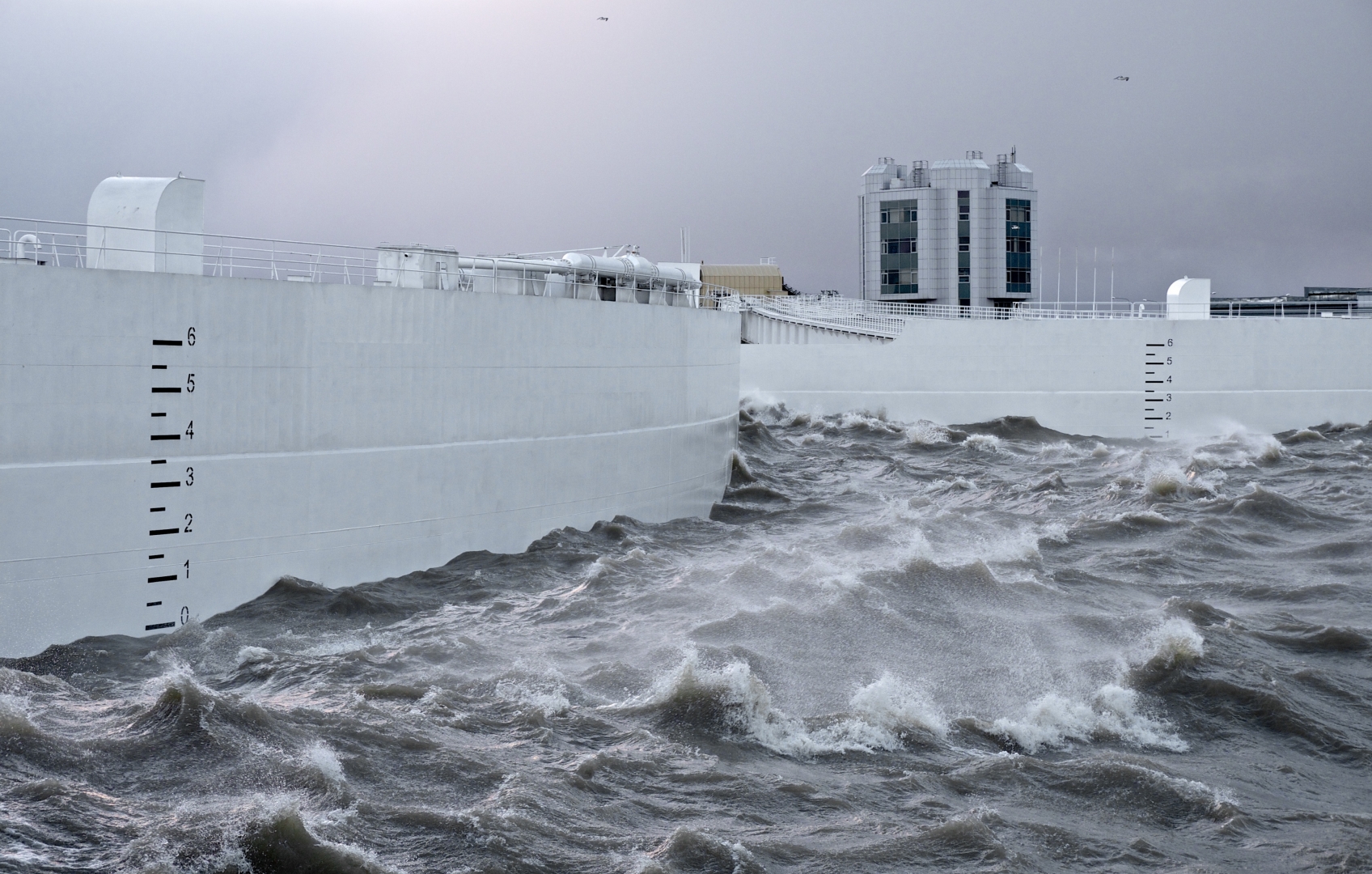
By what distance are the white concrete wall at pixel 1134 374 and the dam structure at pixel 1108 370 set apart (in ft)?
0.13

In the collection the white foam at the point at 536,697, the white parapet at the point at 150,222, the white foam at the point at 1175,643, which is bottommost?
the white foam at the point at 536,697

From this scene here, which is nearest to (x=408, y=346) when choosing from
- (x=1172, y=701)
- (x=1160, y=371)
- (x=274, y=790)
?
(x=274, y=790)

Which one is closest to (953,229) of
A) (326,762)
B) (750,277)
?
(750,277)

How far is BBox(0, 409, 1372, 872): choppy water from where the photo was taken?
878 centimetres

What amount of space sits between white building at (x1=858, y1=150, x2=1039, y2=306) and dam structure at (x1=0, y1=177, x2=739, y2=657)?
45.2 m

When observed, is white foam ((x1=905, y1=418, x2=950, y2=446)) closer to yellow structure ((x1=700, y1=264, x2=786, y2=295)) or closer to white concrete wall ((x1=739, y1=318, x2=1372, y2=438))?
white concrete wall ((x1=739, y1=318, x2=1372, y2=438))

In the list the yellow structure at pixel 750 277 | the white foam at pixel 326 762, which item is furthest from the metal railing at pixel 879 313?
the white foam at pixel 326 762

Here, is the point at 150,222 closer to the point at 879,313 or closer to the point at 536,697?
the point at 536,697

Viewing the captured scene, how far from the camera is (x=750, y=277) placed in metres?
69.9

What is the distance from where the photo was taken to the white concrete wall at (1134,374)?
1556 inches

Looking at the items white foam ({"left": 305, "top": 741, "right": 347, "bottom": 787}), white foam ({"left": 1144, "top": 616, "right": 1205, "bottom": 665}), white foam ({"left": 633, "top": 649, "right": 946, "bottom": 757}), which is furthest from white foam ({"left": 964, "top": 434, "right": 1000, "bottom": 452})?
white foam ({"left": 305, "top": 741, "right": 347, "bottom": 787})

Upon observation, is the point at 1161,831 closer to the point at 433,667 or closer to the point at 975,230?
the point at 433,667

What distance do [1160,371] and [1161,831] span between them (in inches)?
1324

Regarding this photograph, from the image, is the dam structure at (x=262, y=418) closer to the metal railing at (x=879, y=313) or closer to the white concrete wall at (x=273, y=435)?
the white concrete wall at (x=273, y=435)
